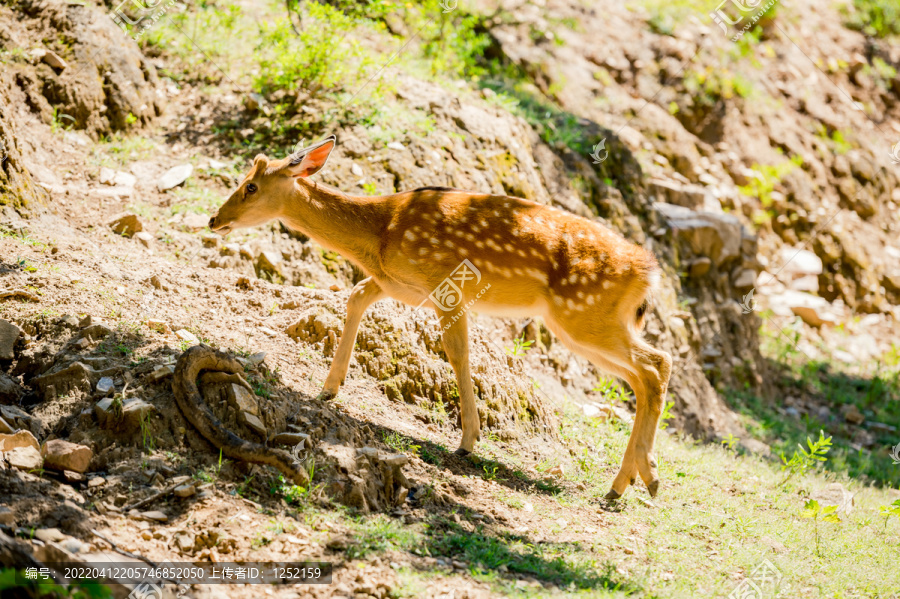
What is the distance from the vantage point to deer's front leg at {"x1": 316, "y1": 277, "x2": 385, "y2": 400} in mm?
6434

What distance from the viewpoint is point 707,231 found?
1226 cm

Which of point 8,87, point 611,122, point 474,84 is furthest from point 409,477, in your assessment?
point 611,122

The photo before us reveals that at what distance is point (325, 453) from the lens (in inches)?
209

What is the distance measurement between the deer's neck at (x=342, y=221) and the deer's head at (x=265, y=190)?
101 millimetres

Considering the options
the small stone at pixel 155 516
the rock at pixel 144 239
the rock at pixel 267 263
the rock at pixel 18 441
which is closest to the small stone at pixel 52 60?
the rock at pixel 144 239

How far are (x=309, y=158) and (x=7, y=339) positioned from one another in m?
2.78

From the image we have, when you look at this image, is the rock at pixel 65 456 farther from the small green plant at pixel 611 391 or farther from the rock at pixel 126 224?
the small green plant at pixel 611 391

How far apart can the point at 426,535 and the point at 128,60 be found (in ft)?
24.0

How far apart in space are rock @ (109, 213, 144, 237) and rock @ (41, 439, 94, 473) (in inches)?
130

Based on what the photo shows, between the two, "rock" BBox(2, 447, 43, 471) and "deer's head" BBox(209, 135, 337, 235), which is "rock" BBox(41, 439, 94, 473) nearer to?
"rock" BBox(2, 447, 43, 471)
